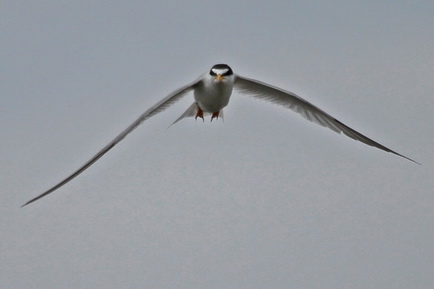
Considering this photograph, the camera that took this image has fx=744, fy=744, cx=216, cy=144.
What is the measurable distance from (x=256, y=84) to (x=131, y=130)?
11.0 ft

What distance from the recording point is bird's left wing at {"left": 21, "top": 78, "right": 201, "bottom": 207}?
12805 mm

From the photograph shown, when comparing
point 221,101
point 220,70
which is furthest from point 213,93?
point 220,70

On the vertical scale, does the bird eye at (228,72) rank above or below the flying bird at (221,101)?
above

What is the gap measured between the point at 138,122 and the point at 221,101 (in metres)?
1.85

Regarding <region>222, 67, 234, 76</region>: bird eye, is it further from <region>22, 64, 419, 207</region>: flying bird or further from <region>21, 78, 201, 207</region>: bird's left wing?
<region>21, 78, 201, 207</region>: bird's left wing

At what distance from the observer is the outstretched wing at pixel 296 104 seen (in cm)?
1594

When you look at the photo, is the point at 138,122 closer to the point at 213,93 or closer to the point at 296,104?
the point at 213,93

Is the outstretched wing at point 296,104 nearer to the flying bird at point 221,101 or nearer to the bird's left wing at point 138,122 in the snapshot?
the flying bird at point 221,101

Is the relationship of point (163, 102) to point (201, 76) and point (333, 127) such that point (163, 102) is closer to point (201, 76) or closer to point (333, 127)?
point (201, 76)

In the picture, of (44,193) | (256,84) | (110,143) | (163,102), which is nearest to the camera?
(44,193)

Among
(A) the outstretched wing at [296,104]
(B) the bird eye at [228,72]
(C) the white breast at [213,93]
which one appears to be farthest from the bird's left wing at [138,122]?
(A) the outstretched wing at [296,104]

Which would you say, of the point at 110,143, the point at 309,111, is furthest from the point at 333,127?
the point at 110,143

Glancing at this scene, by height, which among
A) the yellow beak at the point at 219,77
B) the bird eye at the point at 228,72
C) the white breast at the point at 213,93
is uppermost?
the bird eye at the point at 228,72

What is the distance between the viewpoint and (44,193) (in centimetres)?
1246
